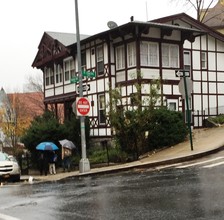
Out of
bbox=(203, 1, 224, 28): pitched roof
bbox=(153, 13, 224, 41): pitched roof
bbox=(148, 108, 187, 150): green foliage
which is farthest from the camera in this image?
bbox=(203, 1, 224, 28): pitched roof

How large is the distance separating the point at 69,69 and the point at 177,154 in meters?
17.7

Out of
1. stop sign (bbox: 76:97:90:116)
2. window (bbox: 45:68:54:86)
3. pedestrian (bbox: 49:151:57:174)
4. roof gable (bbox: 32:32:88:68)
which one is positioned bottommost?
pedestrian (bbox: 49:151:57:174)

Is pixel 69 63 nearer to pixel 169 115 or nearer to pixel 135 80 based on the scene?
Answer: pixel 135 80

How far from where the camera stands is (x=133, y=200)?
9.30 meters

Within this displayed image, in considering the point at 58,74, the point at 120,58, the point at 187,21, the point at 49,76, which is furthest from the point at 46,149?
the point at 49,76

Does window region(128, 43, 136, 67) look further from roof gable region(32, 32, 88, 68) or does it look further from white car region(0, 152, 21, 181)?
white car region(0, 152, 21, 181)

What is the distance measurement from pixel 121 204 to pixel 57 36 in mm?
27994

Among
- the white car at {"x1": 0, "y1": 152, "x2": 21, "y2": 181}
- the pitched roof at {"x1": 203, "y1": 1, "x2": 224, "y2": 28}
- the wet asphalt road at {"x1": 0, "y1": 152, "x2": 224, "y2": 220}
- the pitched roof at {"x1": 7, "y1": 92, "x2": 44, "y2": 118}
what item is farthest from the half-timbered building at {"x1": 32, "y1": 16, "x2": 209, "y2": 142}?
the pitched roof at {"x1": 7, "y1": 92, "x2": 44, "y2": 118}

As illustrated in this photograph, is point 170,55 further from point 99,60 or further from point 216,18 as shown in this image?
point 216,18

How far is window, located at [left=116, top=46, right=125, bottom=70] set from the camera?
28594mm

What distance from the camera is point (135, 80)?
27.0 meters

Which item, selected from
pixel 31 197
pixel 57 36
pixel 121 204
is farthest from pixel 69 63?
pixel 121 204

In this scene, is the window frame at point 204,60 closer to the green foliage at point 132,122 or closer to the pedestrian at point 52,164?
the green foliage at point 132,122

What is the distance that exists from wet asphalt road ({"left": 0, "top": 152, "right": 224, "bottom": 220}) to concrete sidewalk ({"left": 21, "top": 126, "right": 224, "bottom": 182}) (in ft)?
12.9
